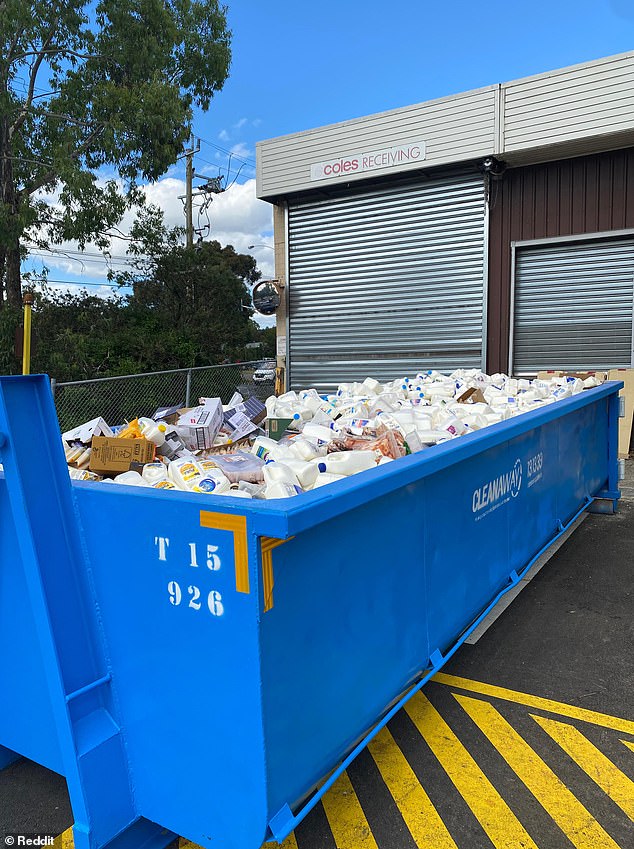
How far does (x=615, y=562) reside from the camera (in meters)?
5.31

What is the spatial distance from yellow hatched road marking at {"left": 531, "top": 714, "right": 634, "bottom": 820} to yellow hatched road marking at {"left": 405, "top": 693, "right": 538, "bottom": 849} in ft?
1.44

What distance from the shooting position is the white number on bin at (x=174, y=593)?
6.48ft

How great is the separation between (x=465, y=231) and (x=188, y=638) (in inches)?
418

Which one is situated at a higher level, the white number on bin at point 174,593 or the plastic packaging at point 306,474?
the plastic packaging at point 306,474

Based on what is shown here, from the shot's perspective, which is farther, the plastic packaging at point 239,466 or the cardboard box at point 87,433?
the cardboard box at point 87,433

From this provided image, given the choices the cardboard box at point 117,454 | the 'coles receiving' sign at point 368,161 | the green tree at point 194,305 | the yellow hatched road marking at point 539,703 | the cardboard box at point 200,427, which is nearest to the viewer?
the cardboard box at point 117,454

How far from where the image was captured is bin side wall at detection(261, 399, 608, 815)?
6.48 ft

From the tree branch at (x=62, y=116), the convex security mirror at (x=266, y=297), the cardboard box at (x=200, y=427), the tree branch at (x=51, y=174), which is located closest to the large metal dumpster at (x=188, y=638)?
the cardboard box at (x=200, y=427)

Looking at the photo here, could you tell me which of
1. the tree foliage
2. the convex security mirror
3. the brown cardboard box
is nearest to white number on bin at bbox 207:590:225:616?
the brown cardboard box

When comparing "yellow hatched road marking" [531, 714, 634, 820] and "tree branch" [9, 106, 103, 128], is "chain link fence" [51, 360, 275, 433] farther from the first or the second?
"yellow hatched road marking" [531, 714, 634, 820]

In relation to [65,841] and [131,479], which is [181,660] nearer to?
[131,479]

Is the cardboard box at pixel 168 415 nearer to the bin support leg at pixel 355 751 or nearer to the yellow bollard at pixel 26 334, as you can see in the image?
the yellow bollard at pixel 26 334

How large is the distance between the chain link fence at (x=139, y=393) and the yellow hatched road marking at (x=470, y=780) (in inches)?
286

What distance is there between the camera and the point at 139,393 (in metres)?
12.2
